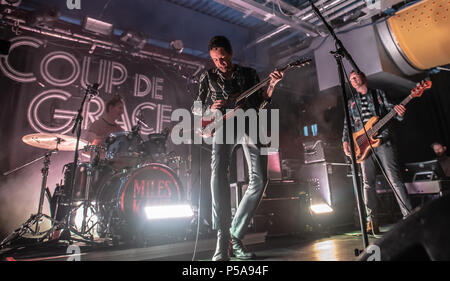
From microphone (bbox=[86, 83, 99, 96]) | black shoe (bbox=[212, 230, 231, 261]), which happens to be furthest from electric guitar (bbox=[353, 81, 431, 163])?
microphone (bbox=[86, 83, 99, 96])

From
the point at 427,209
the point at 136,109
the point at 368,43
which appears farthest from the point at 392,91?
the point at 427,209

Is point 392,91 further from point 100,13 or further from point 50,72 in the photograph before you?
point 50,72

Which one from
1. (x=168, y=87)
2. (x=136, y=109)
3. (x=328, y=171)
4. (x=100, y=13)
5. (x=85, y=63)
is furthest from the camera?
(x=168, y=87)

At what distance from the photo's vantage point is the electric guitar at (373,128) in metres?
3.21

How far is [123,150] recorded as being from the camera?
12.4ft

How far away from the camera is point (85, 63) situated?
6074 mm

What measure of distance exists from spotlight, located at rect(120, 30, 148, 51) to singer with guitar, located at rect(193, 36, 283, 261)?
12.9ft

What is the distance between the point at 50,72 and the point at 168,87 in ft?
8.92

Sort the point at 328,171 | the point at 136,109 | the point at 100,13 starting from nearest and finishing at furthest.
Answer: the point at 328,171 < the point at 100,13 < the point at 136,109

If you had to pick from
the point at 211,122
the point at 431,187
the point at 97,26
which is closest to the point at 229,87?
the point at 211,122

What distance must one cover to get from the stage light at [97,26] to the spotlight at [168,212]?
3868 millimetres

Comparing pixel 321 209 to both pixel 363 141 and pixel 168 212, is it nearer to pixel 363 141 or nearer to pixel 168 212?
pixel 363 141

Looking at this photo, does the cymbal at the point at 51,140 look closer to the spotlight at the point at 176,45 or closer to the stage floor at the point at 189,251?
the stage floor at the point at 189,251

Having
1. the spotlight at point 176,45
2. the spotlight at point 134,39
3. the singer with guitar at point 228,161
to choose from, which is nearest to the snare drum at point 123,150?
the singer with guitar at point 228,161
